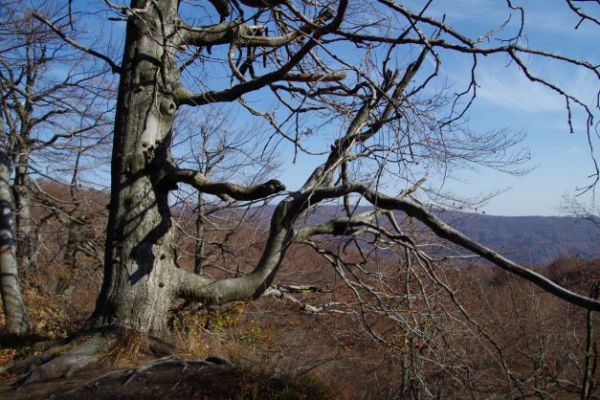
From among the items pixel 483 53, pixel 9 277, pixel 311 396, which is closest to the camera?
pixel 483 53

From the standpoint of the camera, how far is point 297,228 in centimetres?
452

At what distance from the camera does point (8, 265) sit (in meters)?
7.09

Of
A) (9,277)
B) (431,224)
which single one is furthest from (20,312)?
(431,224)

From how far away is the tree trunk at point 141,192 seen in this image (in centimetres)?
405

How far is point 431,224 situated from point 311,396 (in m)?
1.52

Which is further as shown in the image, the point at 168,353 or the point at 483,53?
the point at 168,353

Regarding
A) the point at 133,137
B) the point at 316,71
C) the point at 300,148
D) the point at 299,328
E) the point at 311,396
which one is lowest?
the point at 299,328

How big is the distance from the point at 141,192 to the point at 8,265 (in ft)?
13.6

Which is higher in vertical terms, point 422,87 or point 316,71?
point 316,71

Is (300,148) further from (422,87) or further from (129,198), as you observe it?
(129,198)

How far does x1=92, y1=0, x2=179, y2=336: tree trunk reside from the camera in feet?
13.3

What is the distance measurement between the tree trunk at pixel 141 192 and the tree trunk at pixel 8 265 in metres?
3.62

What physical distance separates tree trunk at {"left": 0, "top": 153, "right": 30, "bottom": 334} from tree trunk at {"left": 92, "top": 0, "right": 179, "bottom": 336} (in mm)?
3617

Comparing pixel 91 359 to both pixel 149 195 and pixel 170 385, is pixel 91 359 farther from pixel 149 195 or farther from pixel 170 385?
pixel 149 195
